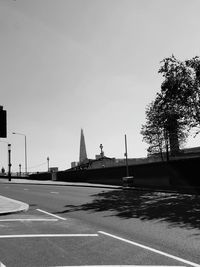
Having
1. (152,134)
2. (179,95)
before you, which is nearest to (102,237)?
(179,95)

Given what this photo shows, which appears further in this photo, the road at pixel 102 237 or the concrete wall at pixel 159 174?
the concrete wall at pixel 159 174

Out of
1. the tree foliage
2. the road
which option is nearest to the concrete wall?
the tree foliage

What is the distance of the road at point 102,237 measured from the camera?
8.91 metres

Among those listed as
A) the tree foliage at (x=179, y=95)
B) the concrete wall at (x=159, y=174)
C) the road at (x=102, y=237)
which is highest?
the tree foliage at (x=179, y=95)

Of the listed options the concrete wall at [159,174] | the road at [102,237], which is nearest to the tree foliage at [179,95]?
the concrete wall at [159,174]

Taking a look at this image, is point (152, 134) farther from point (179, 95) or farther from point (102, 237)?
point (102, 237)

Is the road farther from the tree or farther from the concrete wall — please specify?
the tree

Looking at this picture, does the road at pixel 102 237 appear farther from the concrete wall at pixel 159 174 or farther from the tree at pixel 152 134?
the tree at pixel 152 134

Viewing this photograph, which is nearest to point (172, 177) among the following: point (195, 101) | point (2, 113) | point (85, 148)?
point (195, 101)

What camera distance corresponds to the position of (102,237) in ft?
38.7

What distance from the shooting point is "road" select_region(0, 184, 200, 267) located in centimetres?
891

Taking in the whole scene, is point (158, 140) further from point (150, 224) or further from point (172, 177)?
point (150, 224)

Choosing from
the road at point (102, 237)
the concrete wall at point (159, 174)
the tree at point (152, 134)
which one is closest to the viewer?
the road at point (102, 237)

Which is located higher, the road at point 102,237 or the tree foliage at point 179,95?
the tree foliage at point 179,95
